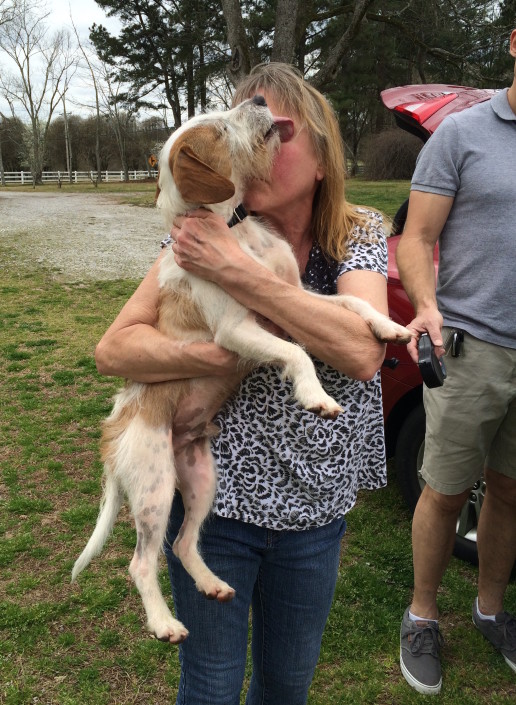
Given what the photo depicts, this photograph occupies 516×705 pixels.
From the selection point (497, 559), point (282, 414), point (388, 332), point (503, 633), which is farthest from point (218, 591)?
point (503, 633)

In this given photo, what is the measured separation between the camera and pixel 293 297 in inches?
73.1

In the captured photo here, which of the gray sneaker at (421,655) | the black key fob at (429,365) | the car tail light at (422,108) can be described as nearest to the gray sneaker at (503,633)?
the gray sneaker at (421,655)

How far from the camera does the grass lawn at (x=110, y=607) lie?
3068 mm

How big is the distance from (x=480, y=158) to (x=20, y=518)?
375 cm

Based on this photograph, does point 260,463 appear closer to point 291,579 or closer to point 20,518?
point 291,579

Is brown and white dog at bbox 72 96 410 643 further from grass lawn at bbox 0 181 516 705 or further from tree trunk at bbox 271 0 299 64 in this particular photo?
tree trunk at bbox 271 0 299 64

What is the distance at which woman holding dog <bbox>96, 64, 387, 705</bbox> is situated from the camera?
75.9 inches

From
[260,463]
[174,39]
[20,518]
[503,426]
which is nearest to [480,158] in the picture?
[503,426]

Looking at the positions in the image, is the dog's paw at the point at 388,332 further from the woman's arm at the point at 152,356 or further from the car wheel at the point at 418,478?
the car wheel at the point at 418,478

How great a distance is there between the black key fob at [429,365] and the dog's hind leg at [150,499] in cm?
94

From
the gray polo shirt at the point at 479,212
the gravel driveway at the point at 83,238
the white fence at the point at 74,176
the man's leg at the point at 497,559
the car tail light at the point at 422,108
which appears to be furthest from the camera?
the white fence at the point at 74,176

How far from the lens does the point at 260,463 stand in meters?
1.94

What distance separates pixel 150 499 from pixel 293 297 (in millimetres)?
876

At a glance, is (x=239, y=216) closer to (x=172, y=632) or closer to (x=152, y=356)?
(x=152, y=356)
